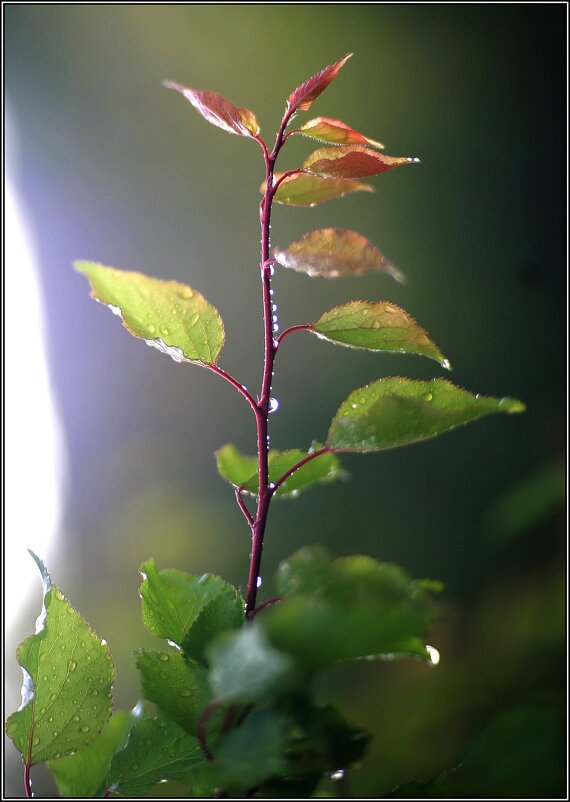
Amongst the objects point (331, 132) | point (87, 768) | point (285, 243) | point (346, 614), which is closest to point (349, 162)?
point (331, 132)

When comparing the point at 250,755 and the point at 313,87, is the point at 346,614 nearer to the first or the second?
the point at 250,755

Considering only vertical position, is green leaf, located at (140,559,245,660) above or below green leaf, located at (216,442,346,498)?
below

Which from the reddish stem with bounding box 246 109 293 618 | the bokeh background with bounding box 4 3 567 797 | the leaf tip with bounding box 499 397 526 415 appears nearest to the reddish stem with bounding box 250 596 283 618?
the reddish stem with bounding box 246 109 293 618

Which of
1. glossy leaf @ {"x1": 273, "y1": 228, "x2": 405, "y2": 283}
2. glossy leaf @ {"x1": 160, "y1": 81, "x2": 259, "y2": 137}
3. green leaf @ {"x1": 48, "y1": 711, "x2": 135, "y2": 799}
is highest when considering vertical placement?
glossy leaf @ {"x1": 160, "y1": 81, "x2": 259, "y2": 137}

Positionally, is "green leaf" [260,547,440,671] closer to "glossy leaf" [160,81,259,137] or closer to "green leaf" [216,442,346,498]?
"green leaf" [216,442,346,498]

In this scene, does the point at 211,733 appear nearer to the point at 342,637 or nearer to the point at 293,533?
the point at 342,637

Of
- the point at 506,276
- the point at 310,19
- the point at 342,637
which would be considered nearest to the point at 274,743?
the point at 342,637

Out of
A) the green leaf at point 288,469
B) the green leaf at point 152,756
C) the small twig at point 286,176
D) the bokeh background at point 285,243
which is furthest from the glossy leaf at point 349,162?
the bokeh background at point 285,243
